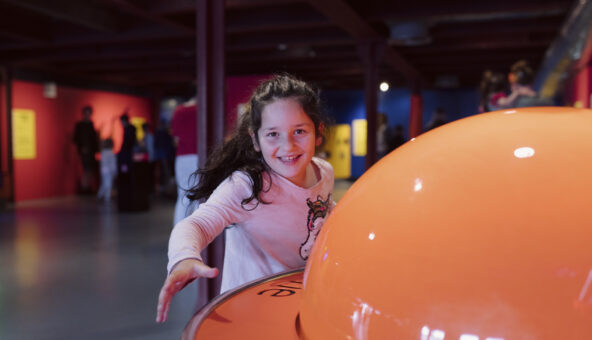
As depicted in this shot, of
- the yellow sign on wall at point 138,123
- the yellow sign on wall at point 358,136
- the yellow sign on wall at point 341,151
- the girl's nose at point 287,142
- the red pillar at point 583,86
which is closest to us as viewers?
the girl's nose at point 287,142

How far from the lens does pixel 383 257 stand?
0.78 meters

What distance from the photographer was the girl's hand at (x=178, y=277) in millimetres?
1084

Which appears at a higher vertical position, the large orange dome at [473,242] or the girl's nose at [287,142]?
the girl's nose at [287,142]

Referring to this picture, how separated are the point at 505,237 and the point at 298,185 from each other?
106 cm

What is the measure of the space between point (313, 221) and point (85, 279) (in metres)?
4.02

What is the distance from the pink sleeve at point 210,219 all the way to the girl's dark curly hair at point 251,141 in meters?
0.03

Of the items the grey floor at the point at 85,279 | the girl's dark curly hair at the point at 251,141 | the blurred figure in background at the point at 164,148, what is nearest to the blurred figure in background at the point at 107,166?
the blurred figure in background at the point at 164,148

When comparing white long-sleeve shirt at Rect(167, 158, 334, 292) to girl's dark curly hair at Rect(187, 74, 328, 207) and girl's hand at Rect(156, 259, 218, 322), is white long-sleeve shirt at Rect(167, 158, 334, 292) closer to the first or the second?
girl's dark curly hair at Rect(187, 74, 328, 207)

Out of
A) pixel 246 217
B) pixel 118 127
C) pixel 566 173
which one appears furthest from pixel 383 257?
pixel 118 127

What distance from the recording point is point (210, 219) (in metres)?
1.44

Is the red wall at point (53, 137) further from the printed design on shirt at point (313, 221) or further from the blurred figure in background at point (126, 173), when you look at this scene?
the printed design on shirt at point (313, 221)

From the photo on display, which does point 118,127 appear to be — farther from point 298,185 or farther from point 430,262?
point 430,262

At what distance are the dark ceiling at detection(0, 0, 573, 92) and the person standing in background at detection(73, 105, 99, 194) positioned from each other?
135 cm

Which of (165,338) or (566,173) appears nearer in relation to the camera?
(566,173)
